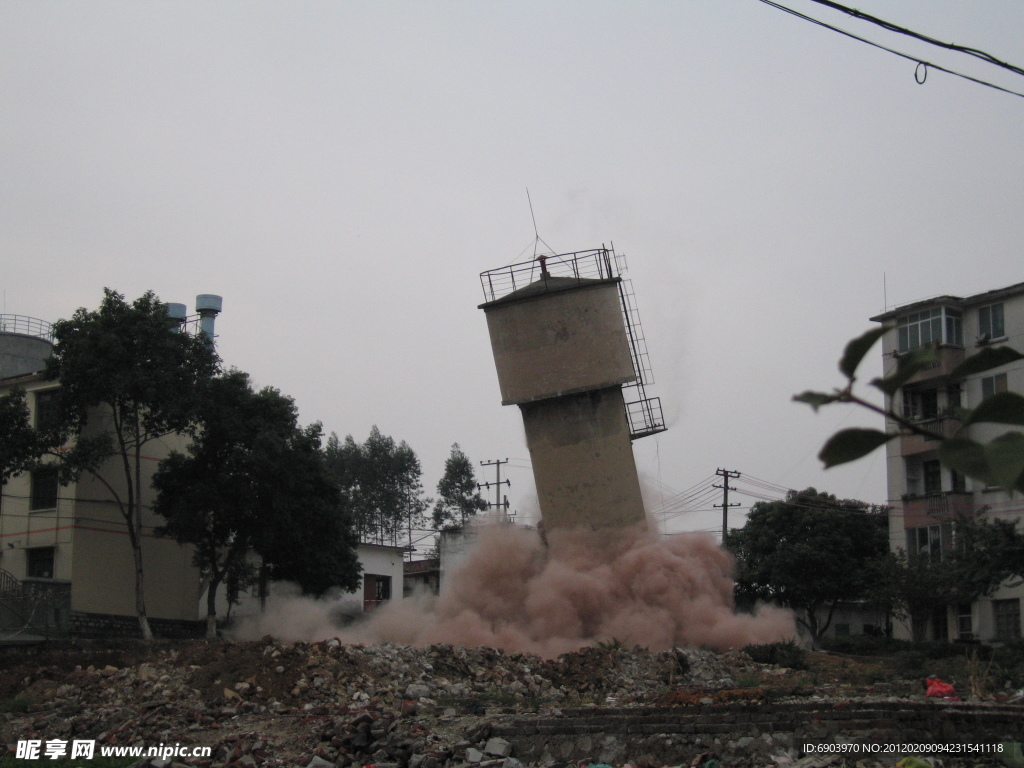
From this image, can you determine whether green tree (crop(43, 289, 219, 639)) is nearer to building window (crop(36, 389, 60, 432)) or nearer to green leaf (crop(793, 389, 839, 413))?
building window (crop(36, 389, 60, 432))

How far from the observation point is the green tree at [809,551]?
134 ft

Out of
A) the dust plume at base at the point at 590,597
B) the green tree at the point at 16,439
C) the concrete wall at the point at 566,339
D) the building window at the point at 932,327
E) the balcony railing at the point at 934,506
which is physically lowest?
the dust plume at base at the point at 590,597

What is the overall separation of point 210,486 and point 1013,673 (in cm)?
2411

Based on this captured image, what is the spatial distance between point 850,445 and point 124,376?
32.5 m

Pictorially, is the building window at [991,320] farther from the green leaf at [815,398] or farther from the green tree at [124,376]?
the green leaf at [815,398]

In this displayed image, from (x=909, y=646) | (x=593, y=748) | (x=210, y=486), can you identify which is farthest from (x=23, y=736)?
(x=909, y=646)

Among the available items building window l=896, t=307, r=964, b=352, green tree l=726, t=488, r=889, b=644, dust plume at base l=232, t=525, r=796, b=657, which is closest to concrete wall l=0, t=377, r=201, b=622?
dust plume at base l=232, t=525, r=796, b=657

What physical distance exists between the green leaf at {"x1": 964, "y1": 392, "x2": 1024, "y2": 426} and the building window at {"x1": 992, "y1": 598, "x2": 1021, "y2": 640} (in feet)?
110

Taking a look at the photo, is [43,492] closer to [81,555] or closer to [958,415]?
[81,555]

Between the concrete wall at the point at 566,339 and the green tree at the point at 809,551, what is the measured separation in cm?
1725

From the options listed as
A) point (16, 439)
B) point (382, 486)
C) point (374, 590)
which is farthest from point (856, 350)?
point (382, 486)

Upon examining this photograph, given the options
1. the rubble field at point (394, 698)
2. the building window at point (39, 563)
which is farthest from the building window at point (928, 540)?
the building window at point (39, 563)

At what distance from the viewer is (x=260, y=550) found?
1388 inches

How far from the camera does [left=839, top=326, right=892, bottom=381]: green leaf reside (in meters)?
1.64
